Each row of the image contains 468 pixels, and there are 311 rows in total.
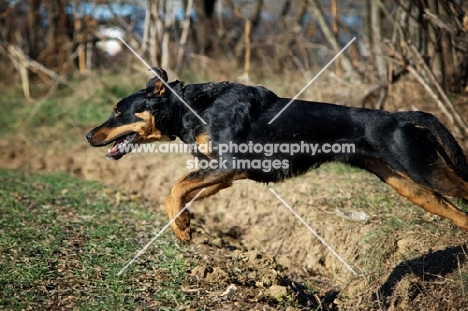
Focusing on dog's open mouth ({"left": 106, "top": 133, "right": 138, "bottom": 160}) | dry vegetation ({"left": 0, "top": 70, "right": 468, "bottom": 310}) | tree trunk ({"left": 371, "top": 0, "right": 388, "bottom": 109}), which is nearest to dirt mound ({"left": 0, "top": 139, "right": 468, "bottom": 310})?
dry vegetation ({"left": 0, "top": 70, "right": 468, "bottom": 310})

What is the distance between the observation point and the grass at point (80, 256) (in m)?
4.20

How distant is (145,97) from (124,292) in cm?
183

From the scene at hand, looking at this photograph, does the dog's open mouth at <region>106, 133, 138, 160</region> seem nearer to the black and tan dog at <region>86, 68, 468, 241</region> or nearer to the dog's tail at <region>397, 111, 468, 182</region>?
the black and tan dog at <region>86, 68, 468, 241</region>

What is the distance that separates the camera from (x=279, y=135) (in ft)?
17.0

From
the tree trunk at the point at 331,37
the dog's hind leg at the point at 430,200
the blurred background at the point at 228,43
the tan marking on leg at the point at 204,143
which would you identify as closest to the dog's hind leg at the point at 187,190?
the tan marking on leg at the point at 204,143

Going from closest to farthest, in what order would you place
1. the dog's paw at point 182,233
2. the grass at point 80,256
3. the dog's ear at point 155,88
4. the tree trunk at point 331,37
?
the grass at point 80,256 → the dog's paw at point 182,233 → the dog's ear at point 155,88 → the tree trunk at point 331,37

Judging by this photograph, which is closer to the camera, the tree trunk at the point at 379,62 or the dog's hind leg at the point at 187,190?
the dog's hind leg at the point at 187,190

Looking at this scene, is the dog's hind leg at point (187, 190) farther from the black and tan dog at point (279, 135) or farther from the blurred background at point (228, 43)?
the blurred background at point (228, 43)

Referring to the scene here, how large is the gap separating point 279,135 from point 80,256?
1992mm

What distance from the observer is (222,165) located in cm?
494

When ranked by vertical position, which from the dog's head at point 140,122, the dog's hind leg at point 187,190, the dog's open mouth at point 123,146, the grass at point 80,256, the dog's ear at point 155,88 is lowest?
the grass at point 80,256

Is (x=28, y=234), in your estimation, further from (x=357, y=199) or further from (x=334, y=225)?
(x=357, y=199)

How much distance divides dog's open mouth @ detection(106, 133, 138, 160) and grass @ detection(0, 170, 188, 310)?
29.9 inches

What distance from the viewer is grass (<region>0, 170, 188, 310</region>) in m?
4.20
